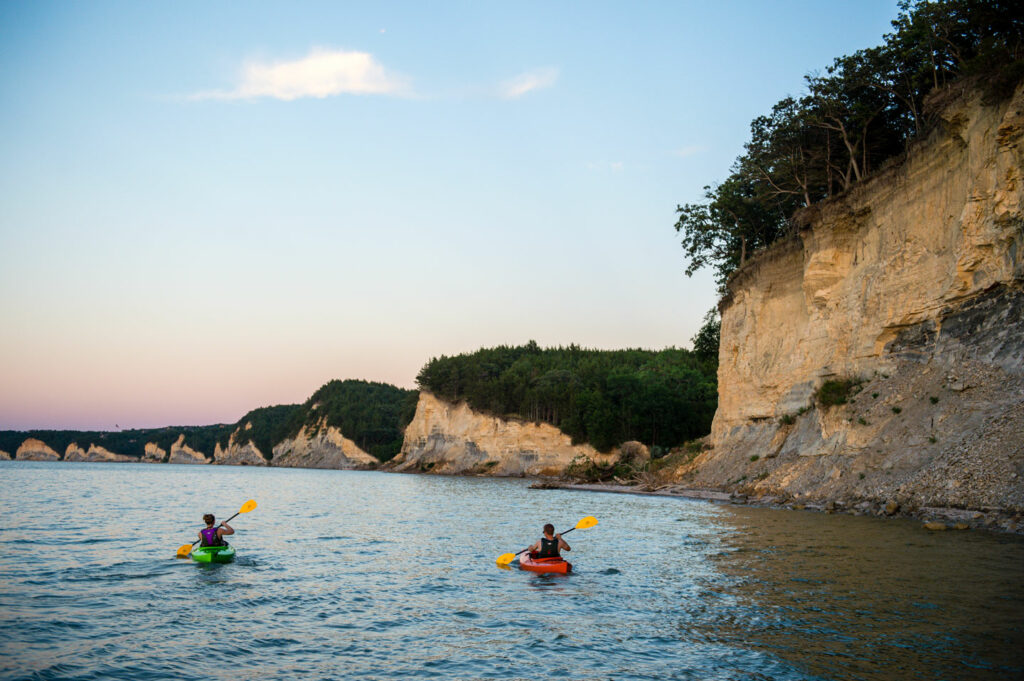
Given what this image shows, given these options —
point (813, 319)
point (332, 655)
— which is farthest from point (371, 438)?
point (332, 655)

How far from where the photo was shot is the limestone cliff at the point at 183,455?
572ft

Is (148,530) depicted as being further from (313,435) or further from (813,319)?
(313,435)

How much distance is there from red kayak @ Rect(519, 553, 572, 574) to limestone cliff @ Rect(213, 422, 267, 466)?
143770 millimetres

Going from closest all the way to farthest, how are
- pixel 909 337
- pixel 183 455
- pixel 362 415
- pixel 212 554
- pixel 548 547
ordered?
pixel 548 547 → pixel 212 554 → pixel 909 337 → pixel 362 415 → pixel 183 455

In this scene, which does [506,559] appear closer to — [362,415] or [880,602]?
[880,602]

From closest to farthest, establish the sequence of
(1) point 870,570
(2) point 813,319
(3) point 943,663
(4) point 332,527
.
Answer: (3) point 943,663 < (1) point 870,570 < (4) point 332,527 < (2) point 813,319

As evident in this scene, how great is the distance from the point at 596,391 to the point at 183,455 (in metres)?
142

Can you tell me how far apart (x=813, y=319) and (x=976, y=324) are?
36.8 feet

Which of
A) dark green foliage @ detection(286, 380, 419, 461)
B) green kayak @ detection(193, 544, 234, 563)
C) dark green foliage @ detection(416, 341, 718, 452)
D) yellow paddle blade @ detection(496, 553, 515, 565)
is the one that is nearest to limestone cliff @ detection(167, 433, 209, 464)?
dark green foliage @ detection(286, 380, 419, 461)

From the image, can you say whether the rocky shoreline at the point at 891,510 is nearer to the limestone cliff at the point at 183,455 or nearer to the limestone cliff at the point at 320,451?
the limestone cliff at the point at 320,451

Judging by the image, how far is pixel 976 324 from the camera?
23.1 meters

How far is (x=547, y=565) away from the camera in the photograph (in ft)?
49.7

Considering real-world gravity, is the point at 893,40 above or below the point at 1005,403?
above

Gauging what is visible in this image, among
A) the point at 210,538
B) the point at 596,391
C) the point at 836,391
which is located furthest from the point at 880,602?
the point at 596,391
